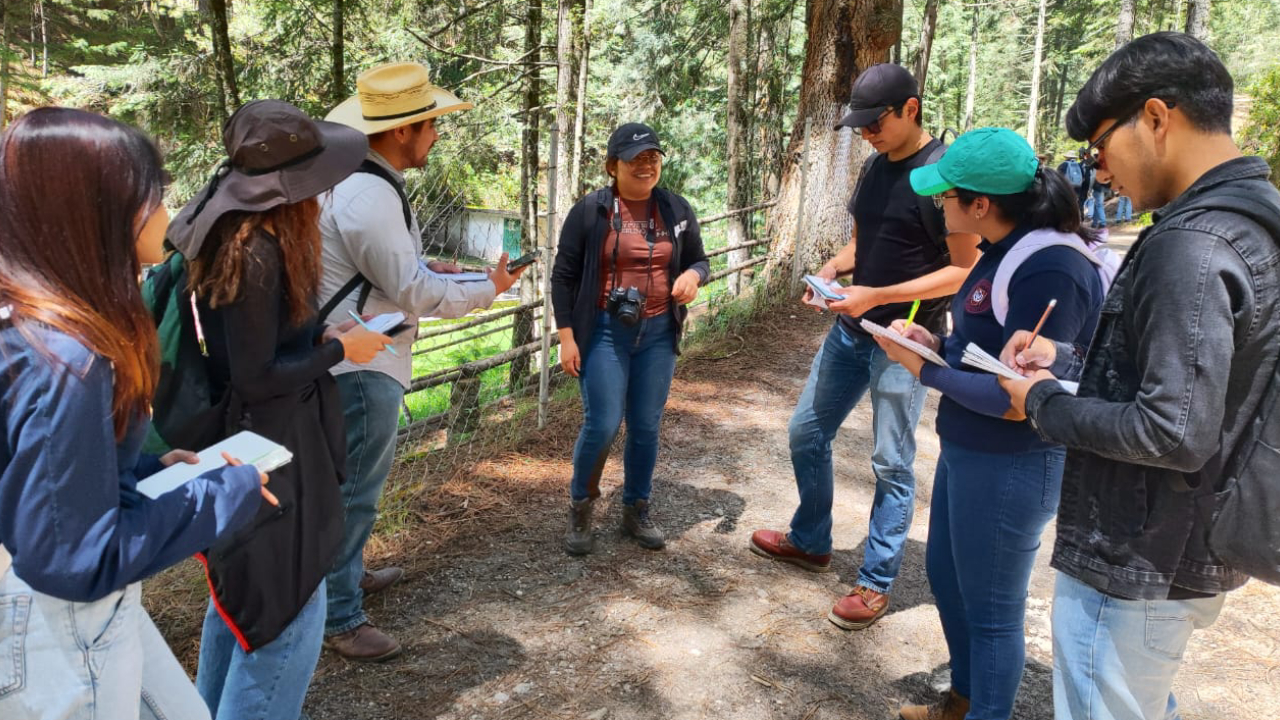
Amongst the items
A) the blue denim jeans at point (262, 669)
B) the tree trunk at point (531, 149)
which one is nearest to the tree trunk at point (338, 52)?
the tree trunk at point (531, 149)

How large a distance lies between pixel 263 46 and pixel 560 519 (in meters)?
10.6

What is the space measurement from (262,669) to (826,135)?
25.2ft

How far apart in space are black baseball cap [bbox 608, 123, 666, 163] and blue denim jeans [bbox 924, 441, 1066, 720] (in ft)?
5.72

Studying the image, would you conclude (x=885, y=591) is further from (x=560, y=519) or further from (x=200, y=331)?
(x=200, y=331)

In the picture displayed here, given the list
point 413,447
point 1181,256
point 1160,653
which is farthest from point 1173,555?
point 413,447

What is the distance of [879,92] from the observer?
312 centimetres

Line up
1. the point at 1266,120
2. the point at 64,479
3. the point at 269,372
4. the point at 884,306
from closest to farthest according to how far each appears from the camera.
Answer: the point at 64,479
the point at 269,372
the point at 884,306
the point at 1266,120

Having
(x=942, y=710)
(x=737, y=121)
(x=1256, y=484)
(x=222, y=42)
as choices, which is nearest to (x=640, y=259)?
(x=942, y=710)

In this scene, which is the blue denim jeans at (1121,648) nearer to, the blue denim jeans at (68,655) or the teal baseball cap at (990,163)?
the teal baseball cap at (990,163)

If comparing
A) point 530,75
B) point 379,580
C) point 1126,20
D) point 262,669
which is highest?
point 1126,20

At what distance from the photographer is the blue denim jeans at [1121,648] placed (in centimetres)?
164

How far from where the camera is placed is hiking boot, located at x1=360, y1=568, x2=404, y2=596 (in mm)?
3422

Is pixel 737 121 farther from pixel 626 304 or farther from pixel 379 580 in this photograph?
pixel 379 580

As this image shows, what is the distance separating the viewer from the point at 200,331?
193cm
